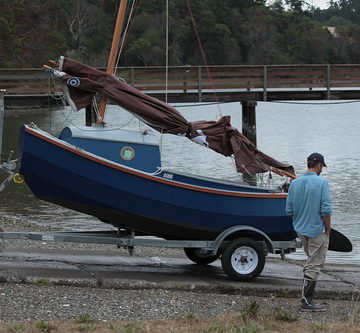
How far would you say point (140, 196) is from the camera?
1172 cm

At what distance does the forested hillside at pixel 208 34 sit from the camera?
125 metres

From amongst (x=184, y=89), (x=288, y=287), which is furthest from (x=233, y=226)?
(x=184, y=89)

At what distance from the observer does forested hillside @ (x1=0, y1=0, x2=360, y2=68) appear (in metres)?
125

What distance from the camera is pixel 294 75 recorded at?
1428 inches

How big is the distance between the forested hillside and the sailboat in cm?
8030

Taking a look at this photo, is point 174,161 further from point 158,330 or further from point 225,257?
point 158,330

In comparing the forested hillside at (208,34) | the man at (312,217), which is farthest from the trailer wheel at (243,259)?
the forested hillside at (208,34)

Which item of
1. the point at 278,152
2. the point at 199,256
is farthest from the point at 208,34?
the point at 199,256

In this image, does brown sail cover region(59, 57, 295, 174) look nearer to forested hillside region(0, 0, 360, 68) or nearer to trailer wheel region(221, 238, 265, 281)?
trailer wheel region(221, 238, 265, 281)

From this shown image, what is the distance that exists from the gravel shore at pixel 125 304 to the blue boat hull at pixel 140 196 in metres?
1.33

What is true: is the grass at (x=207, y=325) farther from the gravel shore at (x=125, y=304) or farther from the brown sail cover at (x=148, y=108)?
the brown sail cover at (x=148, y=108)

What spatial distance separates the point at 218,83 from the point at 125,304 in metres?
25.8

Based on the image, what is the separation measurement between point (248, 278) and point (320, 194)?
2.29m

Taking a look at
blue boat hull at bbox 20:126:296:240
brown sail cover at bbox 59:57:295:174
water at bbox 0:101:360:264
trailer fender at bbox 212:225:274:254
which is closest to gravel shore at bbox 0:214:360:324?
trailer fender at bbox 212:225:274:254
